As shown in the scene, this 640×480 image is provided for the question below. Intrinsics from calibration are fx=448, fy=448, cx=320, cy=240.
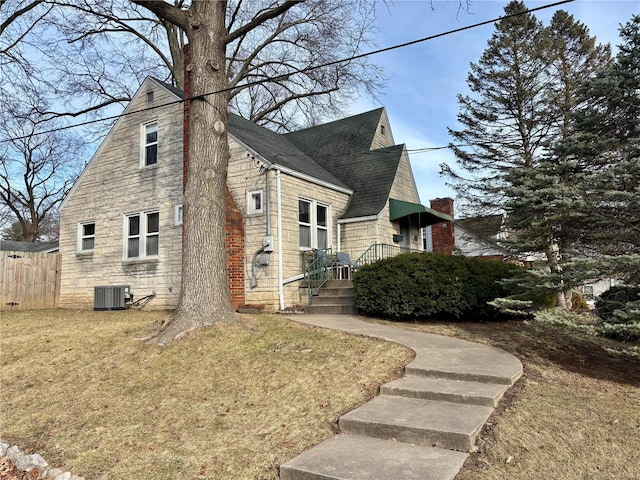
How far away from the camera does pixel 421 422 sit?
12.3 feet

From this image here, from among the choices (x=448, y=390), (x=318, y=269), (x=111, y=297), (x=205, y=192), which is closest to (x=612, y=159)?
(x=448, y=390)

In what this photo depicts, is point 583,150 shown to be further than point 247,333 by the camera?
No

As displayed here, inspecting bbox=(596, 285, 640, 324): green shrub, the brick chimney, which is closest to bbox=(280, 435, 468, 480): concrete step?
bbox=(596, 285, 640, 324): green shrub

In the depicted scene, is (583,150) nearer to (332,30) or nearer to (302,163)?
(302,163)

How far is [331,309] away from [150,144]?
7.87m

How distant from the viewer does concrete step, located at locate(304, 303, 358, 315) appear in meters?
10.4

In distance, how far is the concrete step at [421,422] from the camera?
3.51m

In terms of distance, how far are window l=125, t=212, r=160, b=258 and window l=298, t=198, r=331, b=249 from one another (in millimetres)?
4324

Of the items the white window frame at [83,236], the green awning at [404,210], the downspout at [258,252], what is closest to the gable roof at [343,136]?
the green awning at [404,210]

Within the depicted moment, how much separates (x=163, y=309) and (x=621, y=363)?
10.7 meters

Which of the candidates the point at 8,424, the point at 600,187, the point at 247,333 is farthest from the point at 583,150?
the point at 8,424

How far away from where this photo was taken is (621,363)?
6.07 metres

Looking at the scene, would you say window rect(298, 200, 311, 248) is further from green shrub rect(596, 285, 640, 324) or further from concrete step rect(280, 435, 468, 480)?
concrete step rect(280, 435, 468, 480)

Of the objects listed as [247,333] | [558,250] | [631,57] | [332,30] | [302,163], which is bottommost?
[247,333]
